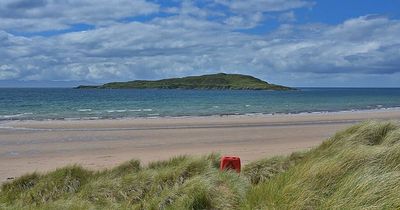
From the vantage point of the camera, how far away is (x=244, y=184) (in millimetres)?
7160

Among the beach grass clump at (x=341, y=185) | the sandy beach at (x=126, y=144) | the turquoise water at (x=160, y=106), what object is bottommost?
the sandy beach at (x=126, y=144)

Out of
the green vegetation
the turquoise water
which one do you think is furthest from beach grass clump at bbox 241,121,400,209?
the turquoise water

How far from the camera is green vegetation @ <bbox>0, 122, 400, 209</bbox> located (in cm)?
505

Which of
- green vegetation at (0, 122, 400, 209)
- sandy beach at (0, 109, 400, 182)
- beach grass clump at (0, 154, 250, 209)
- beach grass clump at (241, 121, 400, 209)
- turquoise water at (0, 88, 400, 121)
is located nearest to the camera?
beach grass clump at (241, 121, 400, 209)

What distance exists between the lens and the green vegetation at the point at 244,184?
5055 mm

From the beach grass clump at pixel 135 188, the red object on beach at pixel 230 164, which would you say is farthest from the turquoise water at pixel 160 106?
the red object on beach at pixel 230 164

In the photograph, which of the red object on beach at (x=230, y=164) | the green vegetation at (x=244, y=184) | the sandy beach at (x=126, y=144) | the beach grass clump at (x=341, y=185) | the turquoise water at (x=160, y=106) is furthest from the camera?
the turquoise water at (x=160, y=106)

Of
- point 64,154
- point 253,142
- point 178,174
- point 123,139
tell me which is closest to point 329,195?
point 178,174

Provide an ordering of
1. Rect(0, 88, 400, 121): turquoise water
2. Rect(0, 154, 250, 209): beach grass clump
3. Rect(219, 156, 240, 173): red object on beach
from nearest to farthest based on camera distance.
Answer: Rect(0, 154, 250, 209): beach grass clump, Rect(219, 156, 240, 173): red object on beach, Rect(0, 88, 400, 121): turquoise water

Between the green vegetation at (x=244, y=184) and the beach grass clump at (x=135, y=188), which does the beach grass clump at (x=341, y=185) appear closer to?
the green vegetation at (x=244, y=184)

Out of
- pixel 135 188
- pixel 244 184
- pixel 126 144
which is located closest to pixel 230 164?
pixel 244 184

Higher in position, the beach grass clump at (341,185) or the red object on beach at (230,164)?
the beach grass clump at (341,185)

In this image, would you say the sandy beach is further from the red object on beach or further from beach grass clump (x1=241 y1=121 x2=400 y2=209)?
beach grass clump (x1=241 y1=121 x2=400 y2=209)

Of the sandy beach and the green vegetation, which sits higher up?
the green vegetation
